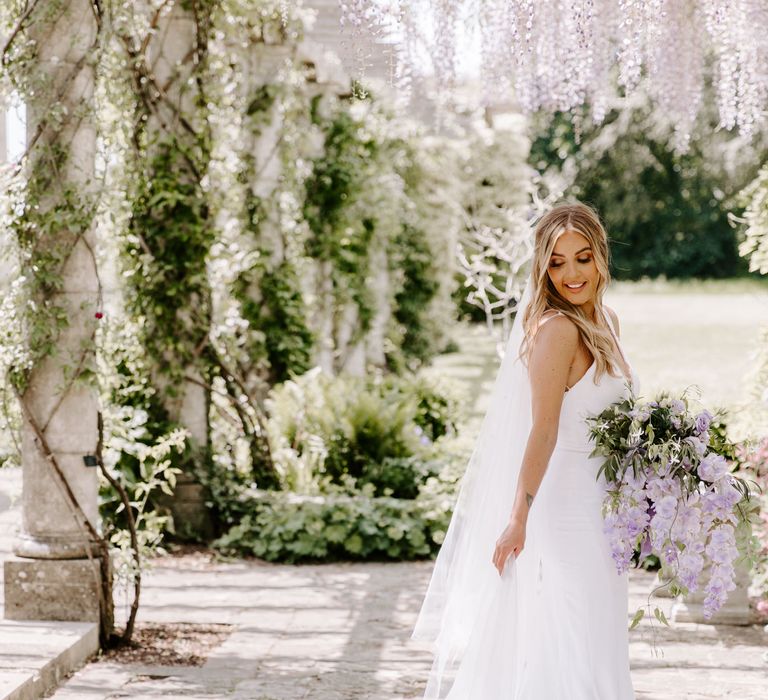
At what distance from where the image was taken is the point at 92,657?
4266 millimetres

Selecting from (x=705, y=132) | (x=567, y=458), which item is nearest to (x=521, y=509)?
(x=567, y=458)

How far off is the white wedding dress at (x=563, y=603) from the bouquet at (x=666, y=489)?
0.06 metres

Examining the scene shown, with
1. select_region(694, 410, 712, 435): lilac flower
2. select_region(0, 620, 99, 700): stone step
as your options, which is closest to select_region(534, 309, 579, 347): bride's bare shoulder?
select_region(694, 410, 712, 435): lilac flower

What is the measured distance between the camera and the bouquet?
9.26ft

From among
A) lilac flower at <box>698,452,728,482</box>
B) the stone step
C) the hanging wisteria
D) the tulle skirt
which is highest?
the hanging wisteria

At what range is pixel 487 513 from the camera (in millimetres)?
3131

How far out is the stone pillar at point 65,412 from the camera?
4.26m

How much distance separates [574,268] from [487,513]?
656 mm

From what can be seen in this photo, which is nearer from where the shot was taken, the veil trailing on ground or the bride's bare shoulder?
the bride's bare shoulder

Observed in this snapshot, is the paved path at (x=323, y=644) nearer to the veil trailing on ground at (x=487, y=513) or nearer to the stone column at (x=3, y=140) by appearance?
the veil trailing on ground at (x=487, y=513)

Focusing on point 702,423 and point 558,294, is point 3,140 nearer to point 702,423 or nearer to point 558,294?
point 558,294

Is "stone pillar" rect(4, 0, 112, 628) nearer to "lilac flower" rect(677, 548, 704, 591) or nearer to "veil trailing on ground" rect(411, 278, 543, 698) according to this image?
"veil trailing on ground" rect(411, 278, 543, 698)

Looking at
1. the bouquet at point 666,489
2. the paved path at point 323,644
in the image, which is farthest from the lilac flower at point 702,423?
the paved path at point 323,644

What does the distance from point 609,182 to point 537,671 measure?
25.6m
